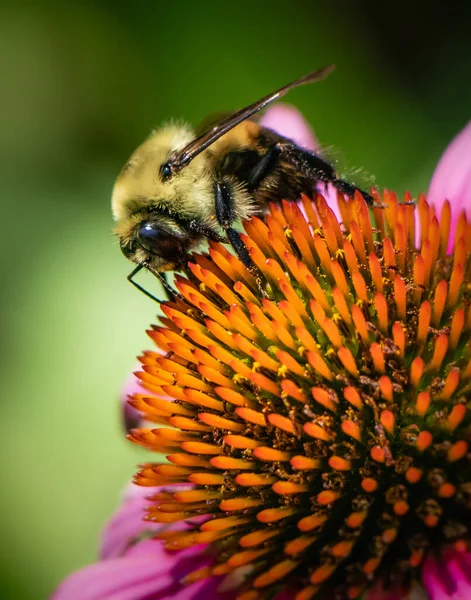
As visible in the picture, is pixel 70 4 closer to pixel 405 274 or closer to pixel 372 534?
pixel 405 274

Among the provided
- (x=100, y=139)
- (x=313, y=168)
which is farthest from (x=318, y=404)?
(x=100, y=139)

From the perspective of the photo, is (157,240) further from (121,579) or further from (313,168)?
(121,579)

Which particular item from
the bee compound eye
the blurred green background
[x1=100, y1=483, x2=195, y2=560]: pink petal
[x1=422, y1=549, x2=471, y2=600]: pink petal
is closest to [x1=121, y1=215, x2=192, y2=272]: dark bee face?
the bee compound eye

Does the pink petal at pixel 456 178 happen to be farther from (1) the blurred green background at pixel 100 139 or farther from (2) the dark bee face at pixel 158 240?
(1) the blurred green background at pixel 100 139

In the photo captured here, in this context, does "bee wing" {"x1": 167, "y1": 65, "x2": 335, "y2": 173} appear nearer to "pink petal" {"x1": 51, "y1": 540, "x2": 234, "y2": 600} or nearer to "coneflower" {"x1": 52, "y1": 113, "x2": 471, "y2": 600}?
"coneflower" {"x1": 52, "y1": 113, "x2": 471, "y2": 600}

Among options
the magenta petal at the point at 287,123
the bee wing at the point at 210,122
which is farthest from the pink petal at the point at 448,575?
the magenta petal at the point at 287,123
